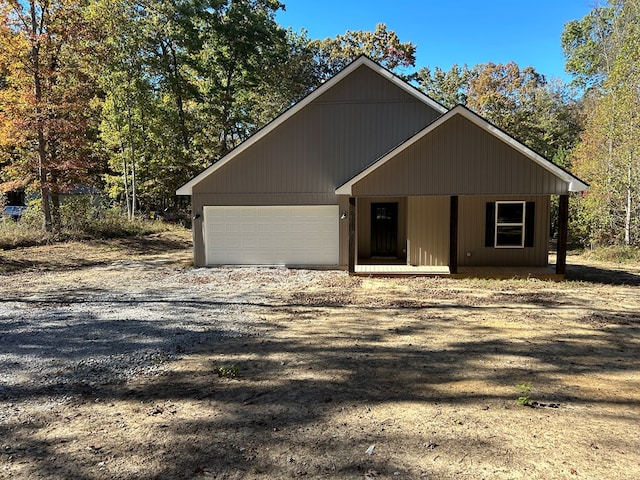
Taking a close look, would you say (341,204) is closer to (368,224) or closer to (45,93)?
(368,224)

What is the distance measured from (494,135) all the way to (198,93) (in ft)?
74.4

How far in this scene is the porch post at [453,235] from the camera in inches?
463

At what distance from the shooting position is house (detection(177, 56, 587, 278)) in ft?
42.4

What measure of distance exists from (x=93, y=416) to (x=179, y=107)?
28.2 metres

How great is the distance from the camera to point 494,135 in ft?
38.0

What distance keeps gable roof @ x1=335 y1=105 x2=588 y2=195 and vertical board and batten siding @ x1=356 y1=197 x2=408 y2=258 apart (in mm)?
2706

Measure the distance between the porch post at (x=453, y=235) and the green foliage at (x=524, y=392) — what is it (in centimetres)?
766

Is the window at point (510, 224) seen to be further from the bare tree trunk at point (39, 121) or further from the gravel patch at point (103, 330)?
the bare tree trunk at point (39, 121)

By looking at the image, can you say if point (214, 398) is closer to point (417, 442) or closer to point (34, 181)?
point (417, 442)

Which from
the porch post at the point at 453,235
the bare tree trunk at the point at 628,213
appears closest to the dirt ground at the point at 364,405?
the porch post at the point at 453,235

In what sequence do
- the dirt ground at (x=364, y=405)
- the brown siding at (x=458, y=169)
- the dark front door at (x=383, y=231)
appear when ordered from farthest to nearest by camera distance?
the dark front door at (x=383, y=231) → the brown siding at (x=458, y=169) → the dirt ground at (x=364, y=405)

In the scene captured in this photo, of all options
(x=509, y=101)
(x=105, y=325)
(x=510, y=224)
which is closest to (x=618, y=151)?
(x=510, y=224)

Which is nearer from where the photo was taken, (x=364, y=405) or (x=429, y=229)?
(x=364, y=405)

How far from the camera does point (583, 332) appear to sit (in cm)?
654
